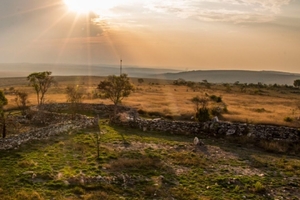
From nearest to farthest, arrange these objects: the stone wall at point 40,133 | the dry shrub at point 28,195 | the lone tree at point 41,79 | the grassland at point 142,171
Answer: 1. the dry shrub at point 28,195
2. the grassland at point 142,171
3. the stone wall at point 40,133
4. the lone tree at point 41,79

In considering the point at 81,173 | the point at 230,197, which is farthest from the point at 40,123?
the point at 230,197

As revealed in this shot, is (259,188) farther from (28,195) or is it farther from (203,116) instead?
(203,116)

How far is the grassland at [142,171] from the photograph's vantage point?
13445 mm

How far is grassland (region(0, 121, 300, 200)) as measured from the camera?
13445mm

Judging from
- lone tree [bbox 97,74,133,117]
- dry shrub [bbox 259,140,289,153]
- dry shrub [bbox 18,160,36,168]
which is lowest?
dry shrub [bbox 259,140,289,153]

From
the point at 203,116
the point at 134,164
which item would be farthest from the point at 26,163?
the point at 203,116

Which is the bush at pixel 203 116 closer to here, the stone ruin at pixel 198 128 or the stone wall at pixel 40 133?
the stone ruin at pixel 198 128

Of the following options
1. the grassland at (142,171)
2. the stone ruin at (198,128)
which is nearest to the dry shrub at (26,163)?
the grassland at (142,171)

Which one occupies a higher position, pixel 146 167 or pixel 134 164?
pixel 134 164

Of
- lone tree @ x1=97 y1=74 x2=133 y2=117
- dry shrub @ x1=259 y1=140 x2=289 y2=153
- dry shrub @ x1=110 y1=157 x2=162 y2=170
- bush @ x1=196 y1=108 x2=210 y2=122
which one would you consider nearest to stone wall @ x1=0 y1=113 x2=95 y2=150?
lone tree @ x1=97 y1=74 x2=133 y2=117

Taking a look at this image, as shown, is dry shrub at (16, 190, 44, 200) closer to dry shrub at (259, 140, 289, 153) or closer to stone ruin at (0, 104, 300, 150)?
stone ruin at (0, 104, 300, 150)

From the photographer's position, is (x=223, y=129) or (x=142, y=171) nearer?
(x=142, y=171)

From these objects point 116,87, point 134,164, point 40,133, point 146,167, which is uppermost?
point 116,87

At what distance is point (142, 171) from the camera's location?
53.0 ft
